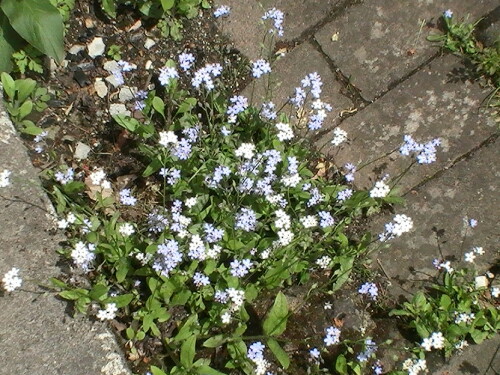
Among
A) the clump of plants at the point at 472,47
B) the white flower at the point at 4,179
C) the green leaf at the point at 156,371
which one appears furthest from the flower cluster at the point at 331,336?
the clump of plants at the point at 472,47

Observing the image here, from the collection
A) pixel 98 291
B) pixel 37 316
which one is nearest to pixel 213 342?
pixel 98 291

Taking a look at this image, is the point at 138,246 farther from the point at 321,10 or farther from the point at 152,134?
the point at 321,10

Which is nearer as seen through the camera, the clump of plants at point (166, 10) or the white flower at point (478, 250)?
the white flower at point (478, 250)

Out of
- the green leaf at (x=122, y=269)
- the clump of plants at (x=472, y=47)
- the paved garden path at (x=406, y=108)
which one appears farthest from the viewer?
the clump of plants at (x=472, y=47)

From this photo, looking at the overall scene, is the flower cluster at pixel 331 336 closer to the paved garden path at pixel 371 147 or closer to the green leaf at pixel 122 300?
the paved garden path at pixel 371 147

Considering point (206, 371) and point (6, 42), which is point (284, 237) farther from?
point (6, 42)

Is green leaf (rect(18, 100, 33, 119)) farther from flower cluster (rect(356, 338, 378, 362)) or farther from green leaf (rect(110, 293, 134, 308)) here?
flower cluster (rect(356, 338, 378, 362))

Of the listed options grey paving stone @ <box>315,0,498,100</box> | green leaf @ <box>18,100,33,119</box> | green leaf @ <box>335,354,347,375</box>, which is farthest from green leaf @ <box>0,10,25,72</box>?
green leaf @ <box>335,354,347,375</box>
